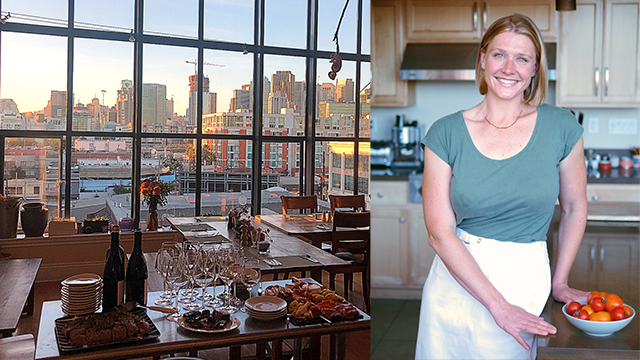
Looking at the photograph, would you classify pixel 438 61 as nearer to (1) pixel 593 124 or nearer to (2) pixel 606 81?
(2) pixel 606 81

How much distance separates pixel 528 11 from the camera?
1.46m

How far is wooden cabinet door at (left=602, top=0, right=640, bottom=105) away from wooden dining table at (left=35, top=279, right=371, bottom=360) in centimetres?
139

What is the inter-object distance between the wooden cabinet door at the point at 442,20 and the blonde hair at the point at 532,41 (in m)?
0.37

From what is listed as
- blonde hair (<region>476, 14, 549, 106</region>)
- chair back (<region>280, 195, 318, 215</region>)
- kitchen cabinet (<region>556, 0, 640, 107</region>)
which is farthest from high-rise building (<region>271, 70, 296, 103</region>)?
blonde hair (<region>476, 14, 549, 106</region>)

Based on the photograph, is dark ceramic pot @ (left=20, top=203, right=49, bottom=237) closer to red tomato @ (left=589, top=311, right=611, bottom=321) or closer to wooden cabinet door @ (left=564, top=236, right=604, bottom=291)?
wooden cabinet door @ (left=564, top=236, right=604, bottom=291)

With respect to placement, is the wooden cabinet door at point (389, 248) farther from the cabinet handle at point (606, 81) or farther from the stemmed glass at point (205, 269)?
the cabinet handle at point (606, 81)

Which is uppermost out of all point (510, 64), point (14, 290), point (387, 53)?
point (387, 53)

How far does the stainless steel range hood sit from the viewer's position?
1.21m

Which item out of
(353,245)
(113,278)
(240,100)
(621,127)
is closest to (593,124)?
(621,127)

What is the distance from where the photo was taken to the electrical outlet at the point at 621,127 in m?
2.40

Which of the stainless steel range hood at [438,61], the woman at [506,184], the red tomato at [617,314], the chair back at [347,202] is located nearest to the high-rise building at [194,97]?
the chair back at [347,202]

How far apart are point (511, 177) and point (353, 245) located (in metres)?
2.01

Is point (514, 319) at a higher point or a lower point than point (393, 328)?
higher

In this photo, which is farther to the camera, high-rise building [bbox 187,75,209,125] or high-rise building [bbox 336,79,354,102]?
high-rise building [bbox 187,75,209,125]
